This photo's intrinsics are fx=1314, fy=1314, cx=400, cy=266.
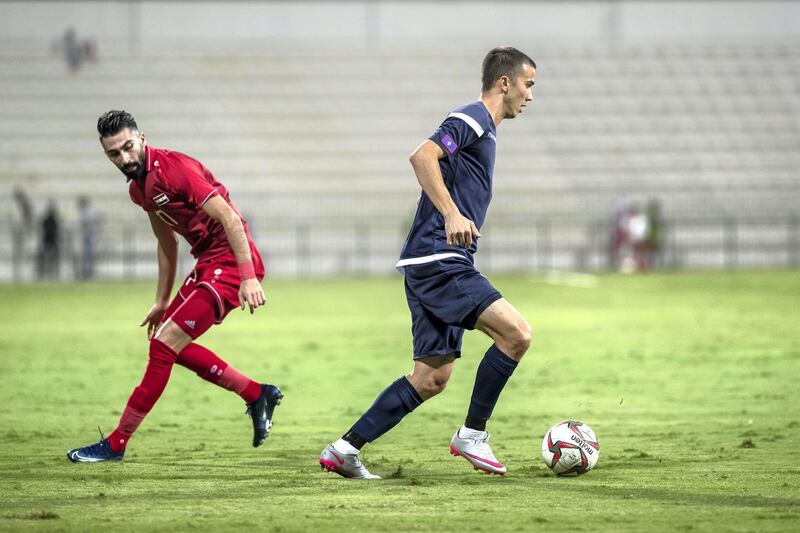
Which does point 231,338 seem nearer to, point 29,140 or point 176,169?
point 176,169

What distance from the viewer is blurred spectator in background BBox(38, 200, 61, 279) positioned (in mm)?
32656

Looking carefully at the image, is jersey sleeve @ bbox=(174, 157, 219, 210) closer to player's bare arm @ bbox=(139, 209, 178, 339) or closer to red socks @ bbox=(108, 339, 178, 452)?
player's bare arm @ bbox=(139, 209, 178, 339)

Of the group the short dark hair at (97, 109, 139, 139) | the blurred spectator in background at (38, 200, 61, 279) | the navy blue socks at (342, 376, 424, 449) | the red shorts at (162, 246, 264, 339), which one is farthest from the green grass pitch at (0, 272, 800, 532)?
the blurred spectator in background at (38, 200, 61, 279)

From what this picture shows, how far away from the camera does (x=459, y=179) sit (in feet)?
22.9

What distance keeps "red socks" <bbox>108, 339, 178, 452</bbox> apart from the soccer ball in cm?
227

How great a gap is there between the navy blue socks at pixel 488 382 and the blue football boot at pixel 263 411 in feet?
5.24

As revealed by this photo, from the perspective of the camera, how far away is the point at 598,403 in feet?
34.7

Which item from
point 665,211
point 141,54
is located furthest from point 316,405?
point 141,54

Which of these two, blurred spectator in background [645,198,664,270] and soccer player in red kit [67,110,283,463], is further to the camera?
blurred spectator in background [645,198,664,270]

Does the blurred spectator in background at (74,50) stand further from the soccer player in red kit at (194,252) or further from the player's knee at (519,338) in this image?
the player's knee at (519,338)

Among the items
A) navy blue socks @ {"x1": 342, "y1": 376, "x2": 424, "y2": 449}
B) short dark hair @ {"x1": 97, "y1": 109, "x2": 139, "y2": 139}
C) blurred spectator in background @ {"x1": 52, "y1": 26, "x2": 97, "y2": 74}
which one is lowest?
navy blue socks @ {"x1": 342, "y1": 376, "x2": 424, "y2": 449}

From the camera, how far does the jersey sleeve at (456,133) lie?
6.80 meters

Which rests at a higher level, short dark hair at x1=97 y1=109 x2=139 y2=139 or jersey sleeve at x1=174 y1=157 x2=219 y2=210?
short dark hair at x1=97 y1=109 x2=139 y2=139

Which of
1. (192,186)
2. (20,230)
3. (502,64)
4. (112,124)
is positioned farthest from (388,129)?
(502,64)
